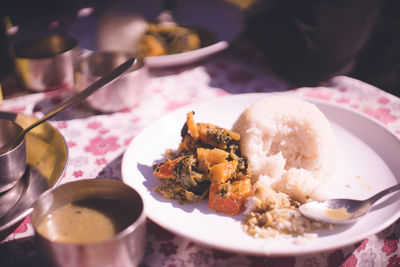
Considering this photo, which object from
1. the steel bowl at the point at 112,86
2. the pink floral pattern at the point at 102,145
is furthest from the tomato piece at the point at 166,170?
the steel bowl at the point at 112,86

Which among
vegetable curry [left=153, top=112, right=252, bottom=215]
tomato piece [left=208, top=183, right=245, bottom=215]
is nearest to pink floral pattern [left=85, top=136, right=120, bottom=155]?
vegetable curry [left=153, top=112, right=252, bottom=215]

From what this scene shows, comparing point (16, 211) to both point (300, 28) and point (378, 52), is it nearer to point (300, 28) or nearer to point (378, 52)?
point (300, 28)

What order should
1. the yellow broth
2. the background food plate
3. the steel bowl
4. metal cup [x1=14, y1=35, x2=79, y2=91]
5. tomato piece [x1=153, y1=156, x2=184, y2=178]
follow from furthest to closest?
the background food plate
metal cup [x1=14, y1=35, x2=79, y2=91]
the steel bowl
tomato piece [x1=153, y1=156, x2=184, y2=178]
the yellow broth

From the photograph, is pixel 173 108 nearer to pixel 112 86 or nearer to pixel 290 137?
Result: pixel 112 86

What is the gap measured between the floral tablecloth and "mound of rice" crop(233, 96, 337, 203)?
0.43m

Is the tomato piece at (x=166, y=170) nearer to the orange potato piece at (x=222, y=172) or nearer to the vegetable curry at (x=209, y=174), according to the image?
the vegetable curry at (x=209, y=174)

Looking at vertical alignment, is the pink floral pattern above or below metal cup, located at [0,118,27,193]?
below

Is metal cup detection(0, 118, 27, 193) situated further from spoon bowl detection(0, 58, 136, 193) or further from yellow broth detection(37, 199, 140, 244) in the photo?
yellow broth detection(37, 199, 140, 244)

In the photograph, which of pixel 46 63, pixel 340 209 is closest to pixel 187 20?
pixel 46 63

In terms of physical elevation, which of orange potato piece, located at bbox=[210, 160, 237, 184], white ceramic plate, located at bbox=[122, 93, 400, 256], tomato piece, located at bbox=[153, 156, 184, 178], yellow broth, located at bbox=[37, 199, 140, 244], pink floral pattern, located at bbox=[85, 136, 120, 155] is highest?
yellow broth, located at bbox=[37, 199, 140, 244]

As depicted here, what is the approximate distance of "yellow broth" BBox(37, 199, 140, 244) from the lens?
110 cm

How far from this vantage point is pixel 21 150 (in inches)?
55.7

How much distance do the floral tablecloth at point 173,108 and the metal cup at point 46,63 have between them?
7 cm

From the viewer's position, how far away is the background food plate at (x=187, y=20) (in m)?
2.60
